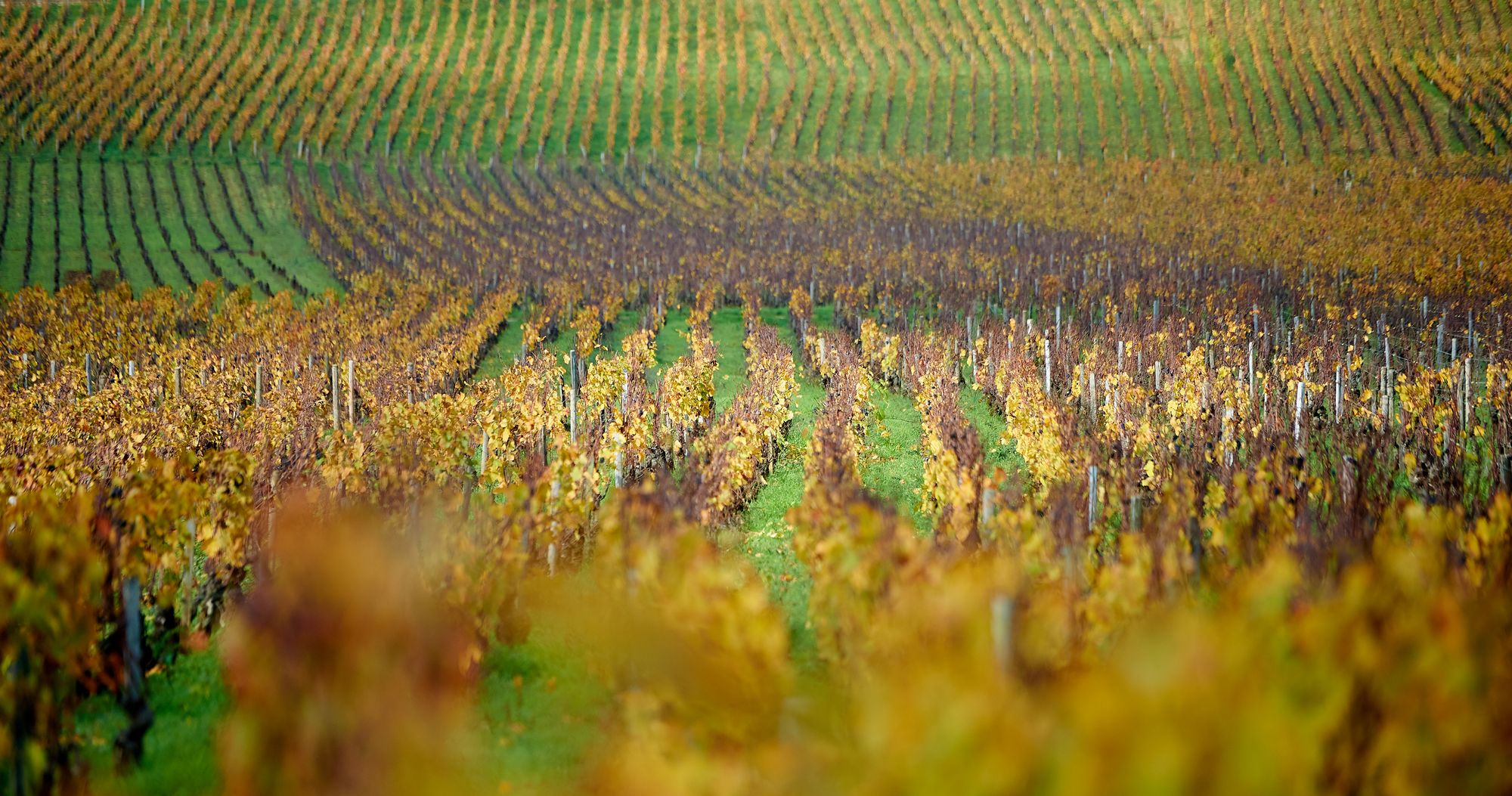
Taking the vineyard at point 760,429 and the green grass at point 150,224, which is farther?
the green grass at point 150,224

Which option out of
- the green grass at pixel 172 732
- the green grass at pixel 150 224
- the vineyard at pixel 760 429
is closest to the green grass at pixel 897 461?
the vineyard at pixel 760 429

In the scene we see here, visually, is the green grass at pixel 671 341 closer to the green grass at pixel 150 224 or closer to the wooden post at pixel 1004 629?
the green grass at pixel 150 224

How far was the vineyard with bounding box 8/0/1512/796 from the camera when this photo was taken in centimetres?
354

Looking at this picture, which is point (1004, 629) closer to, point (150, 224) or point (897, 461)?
point (897, 461)

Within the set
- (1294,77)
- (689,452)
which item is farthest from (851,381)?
(1294,77)

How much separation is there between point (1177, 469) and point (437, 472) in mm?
7426

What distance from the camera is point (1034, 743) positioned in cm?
247

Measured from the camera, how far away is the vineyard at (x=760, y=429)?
139 inches

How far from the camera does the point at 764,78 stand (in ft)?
204

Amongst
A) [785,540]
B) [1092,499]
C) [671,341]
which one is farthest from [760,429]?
[671,341]

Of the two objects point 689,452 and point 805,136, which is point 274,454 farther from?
point 805,136

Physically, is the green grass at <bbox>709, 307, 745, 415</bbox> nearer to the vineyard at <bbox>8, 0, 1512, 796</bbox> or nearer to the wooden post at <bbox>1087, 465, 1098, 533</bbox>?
the vineyard at <bbox>8, 0, 1512, 796</bbox>

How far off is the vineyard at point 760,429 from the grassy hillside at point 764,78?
428 mm

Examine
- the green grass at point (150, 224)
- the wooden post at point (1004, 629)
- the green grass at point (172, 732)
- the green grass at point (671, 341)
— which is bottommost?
the green grass at point (172, 732)
